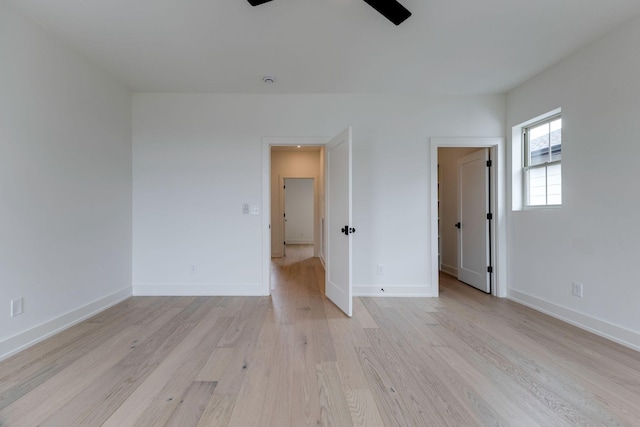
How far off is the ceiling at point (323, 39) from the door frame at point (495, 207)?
0.66 m

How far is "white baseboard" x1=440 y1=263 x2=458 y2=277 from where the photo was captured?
4.54 m

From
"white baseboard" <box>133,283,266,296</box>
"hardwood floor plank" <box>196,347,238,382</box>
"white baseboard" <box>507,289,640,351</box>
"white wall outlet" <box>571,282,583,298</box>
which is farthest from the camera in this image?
"white baseboard" <box>133,283,266,296</box>

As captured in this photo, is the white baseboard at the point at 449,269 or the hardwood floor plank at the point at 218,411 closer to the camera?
the hardwood floor plank at the point at 218,411

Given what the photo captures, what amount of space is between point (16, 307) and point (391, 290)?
3573 millimetres

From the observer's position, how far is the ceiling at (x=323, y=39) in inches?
80.3

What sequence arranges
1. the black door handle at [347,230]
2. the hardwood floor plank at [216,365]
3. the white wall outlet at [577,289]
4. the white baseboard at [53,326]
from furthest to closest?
the black door handle at [347,230] → the white wall outlet at [577,289] → the white baseboard at [53,326] → the hardwood floor plank at [216,365]

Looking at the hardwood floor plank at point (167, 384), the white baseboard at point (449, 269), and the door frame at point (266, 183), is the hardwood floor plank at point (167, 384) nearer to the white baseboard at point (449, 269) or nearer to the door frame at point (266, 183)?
the door frame at point (266, 183)

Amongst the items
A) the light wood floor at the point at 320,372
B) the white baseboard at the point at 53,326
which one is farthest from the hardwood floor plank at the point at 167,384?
the white baseboard at the point at 53,326

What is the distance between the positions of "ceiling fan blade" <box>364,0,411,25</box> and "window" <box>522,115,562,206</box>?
7.37 ft

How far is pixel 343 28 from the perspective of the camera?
7.41 ft

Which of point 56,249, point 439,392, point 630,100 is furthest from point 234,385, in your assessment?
point 630,100

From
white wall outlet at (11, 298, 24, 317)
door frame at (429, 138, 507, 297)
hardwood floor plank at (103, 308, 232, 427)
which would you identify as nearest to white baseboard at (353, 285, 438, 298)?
door frame at (429, 138, 507, 297)

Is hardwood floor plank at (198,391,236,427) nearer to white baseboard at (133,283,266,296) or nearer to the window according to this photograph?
white baseboard at (133,283,266,296)

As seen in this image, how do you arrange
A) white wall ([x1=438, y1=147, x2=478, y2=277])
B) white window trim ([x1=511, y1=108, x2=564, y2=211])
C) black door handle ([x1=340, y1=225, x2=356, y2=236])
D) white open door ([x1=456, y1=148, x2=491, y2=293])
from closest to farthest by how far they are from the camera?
black door handle ([x1=340, y1=225, x2=356, y2=236]), white window trim ([x1=511, y1=108, x2=564, y2=211]), white open door ([x1=456, y1=148, x2=491, y2=293]), white wall ([x1=438, y1=147, x2=478, y2=277])
